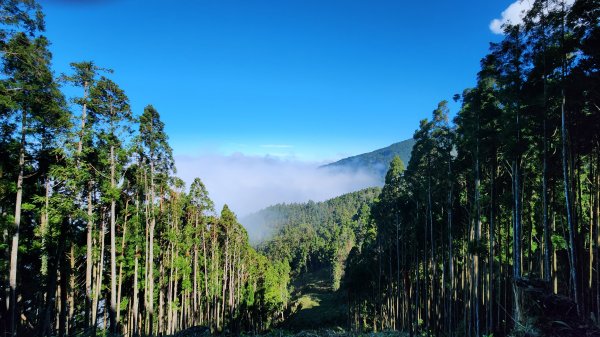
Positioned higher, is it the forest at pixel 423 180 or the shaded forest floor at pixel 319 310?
the forest at pixel 423 180

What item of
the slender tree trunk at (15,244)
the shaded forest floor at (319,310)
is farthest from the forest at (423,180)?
the shaded forest floor at (319,310)

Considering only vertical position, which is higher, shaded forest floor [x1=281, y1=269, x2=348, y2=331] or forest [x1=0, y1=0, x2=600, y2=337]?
forest [x1=0, y1=0, x2=600, y2=337]

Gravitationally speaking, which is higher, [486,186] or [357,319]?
[486,186]

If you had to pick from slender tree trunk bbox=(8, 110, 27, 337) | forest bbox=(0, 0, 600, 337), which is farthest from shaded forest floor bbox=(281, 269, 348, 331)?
slender tree trunk bbox=(8, 110, 27, 337)

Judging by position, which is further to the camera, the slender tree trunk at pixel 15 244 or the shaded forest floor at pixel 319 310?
the shaded forest floor at pixel 319 310

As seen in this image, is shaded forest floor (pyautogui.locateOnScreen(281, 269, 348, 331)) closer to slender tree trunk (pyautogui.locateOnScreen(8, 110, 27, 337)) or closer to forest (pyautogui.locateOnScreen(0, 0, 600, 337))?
forest (pyautogui.locateOnScreen(0, 0, 600, 337))

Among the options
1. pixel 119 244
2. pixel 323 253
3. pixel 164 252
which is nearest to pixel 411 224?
pixel 164 252

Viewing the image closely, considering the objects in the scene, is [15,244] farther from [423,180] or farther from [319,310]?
[319,310]

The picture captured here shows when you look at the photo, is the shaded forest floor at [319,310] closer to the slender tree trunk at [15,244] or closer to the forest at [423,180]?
the forest at [423,180]

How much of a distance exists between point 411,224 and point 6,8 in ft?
101

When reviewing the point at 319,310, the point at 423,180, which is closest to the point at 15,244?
the point at 423,180

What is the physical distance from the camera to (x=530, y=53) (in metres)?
13.8

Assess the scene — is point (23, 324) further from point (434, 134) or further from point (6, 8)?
point (434, 134)

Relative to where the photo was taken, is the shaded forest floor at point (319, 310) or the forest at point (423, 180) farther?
the shaded forest floor at point (319, 310)
